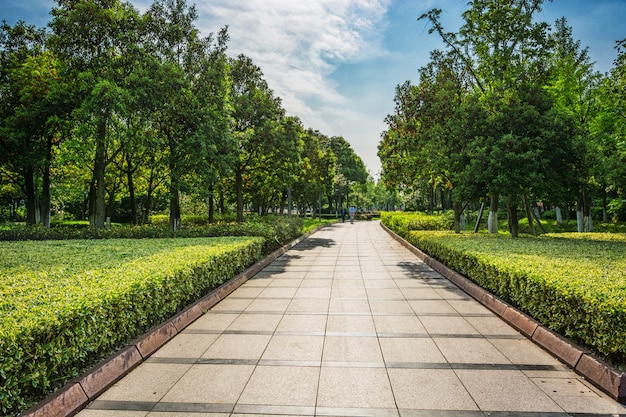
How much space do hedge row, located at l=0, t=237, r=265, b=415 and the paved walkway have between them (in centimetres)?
48

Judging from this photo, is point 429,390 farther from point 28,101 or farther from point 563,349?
point 28,101

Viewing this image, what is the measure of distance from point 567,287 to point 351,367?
282cm

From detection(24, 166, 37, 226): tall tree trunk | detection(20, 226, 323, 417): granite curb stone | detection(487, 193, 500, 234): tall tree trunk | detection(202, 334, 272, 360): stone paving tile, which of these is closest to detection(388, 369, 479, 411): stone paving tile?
detection(202, 334, 272, 360): stone paving tile

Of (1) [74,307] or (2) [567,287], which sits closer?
(1) [74,307]

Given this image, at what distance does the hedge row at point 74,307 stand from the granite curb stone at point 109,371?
12 centimetres

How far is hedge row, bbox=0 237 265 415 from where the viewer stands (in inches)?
121

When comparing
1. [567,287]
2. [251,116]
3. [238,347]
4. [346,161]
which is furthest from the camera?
[346,161]

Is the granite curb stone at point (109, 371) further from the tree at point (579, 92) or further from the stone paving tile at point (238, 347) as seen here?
the tree at point (579, 92)

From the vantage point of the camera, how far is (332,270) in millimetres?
11117

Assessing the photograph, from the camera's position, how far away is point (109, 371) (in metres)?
3.99

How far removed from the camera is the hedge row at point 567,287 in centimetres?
389

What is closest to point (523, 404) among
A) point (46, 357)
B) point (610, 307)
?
point (610, 307)

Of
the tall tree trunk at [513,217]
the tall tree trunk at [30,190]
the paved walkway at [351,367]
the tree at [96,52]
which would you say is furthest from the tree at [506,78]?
the tall tree trunk at [30,190]

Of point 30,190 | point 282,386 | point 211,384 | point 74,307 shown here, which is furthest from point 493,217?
point 30,190
